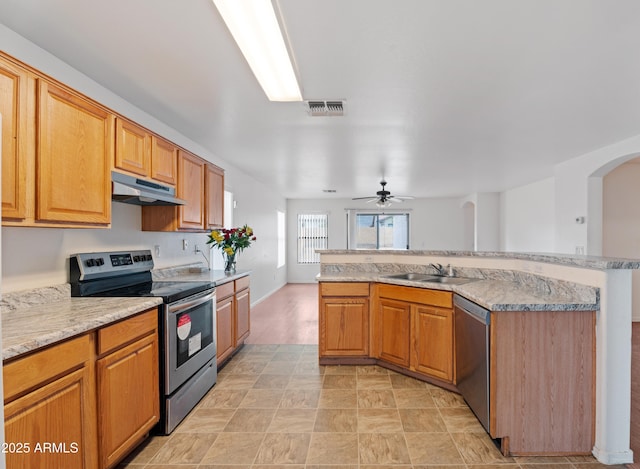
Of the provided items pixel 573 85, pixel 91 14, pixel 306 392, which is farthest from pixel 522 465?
pixel 91 14

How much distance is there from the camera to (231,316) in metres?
3.41

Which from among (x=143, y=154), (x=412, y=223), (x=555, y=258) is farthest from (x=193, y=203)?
(x=412, y=223)

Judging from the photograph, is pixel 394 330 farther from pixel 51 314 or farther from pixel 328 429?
pixel 51 314

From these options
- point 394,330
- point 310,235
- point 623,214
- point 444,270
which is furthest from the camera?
point 310,235

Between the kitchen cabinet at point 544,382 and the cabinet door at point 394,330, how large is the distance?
1.04m

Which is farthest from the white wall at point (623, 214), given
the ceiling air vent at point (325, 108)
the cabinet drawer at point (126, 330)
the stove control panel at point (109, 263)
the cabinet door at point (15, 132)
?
the cabinet door at point (15, 132)

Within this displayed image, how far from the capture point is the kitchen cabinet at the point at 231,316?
10.2 feet

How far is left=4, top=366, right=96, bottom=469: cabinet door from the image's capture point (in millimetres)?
1255

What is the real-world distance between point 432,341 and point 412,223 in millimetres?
6852

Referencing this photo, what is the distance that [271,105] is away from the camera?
2719 mm

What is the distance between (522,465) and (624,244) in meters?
4.48

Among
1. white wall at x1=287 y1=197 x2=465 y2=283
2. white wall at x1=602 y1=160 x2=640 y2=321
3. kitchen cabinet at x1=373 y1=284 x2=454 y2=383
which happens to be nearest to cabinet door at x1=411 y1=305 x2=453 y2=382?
kitchen cabinet at x1=373 y1=284 x2=454 y2=383

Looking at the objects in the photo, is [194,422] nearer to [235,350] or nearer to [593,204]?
[235,350]

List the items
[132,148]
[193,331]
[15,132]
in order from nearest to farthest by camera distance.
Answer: [15,132], [132,148], [193,331]
